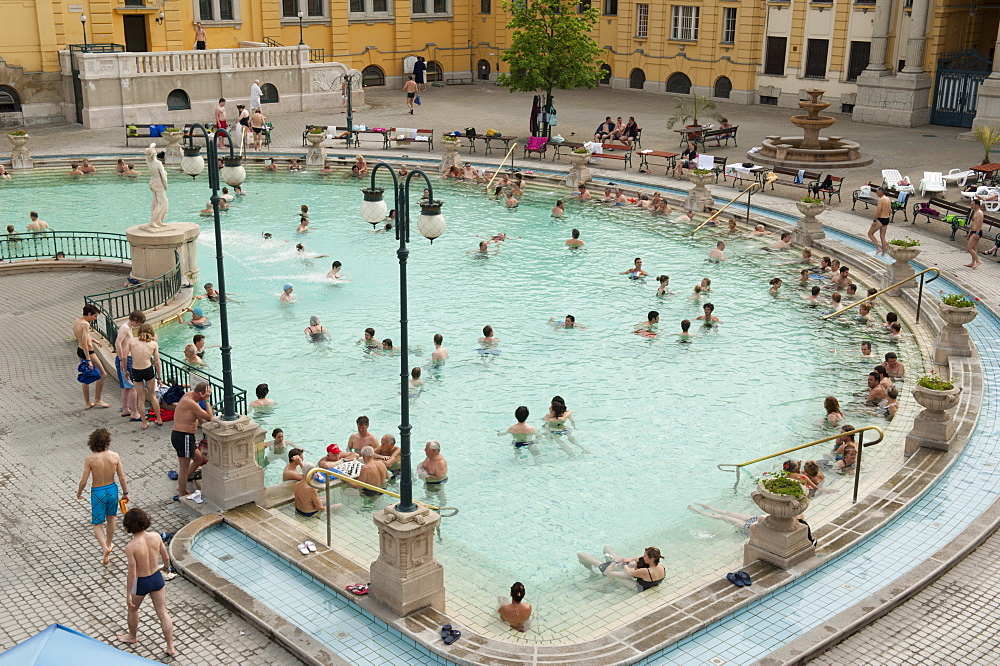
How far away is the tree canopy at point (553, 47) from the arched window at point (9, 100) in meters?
19.6

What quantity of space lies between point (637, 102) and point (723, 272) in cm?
2370

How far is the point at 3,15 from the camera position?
41.7m

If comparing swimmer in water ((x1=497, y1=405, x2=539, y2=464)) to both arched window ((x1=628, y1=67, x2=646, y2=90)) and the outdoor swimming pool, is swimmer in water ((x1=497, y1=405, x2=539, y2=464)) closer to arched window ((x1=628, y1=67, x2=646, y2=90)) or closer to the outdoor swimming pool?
the outdoor swimming pool

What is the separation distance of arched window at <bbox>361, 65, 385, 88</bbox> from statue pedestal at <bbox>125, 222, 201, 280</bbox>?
31100 mm

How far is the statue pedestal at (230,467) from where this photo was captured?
568 inches

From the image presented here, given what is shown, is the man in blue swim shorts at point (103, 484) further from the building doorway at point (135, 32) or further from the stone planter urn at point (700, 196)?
the building doorway at point (135, 32)

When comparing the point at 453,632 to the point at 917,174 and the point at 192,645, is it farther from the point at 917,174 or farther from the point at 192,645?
the point at 917,174

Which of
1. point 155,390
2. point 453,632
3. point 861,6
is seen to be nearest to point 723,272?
point 155,390

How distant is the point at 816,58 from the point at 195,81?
84.2 feet

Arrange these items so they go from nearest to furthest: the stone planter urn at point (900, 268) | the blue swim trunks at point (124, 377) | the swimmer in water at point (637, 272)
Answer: the blue swim trunks at point (124, 377) < the stone planter urn at point (900, 268) < the swimmer in water at point (637, 272)

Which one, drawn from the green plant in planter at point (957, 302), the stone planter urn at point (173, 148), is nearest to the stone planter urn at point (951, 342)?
the green plant in planter at point (957, 302)

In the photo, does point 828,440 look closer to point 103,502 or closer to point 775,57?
point 103,502

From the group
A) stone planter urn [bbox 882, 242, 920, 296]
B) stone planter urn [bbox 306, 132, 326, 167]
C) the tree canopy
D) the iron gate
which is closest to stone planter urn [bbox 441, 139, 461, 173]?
the tree canopy

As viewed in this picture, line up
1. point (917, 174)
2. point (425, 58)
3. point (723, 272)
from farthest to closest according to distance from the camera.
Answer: point (425, 58) → point (917, 174) → point (723, 272)
